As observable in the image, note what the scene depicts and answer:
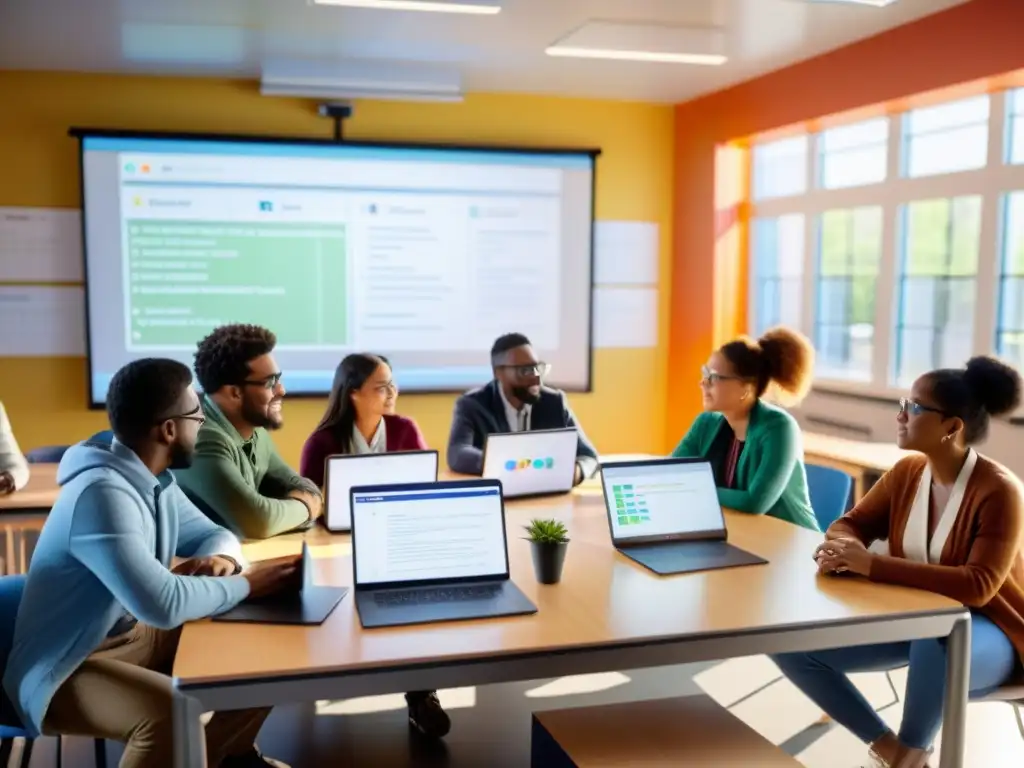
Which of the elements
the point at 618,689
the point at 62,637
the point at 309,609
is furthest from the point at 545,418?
the point at 62,637

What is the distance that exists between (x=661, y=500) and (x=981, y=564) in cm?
80

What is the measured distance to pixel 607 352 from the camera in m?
5.77

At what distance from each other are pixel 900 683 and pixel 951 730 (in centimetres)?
128

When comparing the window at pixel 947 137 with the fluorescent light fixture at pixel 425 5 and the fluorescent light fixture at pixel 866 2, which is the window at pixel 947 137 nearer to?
the fluorescent light fixture at pixel 866 2

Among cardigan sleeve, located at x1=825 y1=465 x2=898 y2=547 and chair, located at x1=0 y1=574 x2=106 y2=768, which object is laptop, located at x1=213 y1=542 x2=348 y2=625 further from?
cardigan sleeve, located at x1=825 y1=465 x2=898 y2=547

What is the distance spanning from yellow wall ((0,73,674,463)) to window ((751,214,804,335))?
0.56 m

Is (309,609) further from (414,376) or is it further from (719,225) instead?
(719,225)

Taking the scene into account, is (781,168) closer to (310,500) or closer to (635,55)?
(635,55)

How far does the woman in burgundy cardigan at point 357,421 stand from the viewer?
3104mm

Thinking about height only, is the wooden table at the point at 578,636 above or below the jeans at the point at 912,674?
above

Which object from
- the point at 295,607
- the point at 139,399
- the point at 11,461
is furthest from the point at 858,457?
the point at 11,461

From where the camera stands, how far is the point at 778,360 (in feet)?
10.5

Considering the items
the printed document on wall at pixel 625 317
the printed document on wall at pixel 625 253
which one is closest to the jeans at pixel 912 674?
the printed document on wall at pixel 625 317

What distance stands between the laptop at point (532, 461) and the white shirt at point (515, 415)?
1.85ft
